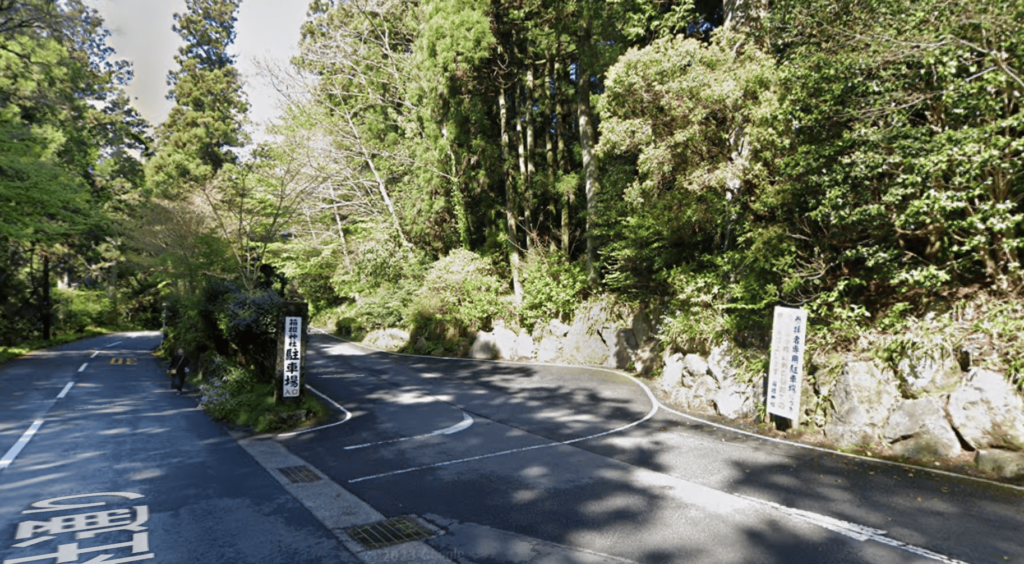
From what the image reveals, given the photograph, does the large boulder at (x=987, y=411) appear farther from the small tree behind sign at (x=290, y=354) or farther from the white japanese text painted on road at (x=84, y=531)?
the small tree behind sign at (x=290, y=354)

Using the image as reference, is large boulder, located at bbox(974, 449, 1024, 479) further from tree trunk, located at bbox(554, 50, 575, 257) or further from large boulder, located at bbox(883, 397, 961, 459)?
tree trunk, located at bbox(554, 50, 575, 257)

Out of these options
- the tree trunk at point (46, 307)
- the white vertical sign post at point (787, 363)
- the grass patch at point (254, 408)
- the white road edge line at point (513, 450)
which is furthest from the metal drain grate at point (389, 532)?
the tree trunk at point (46, 307)

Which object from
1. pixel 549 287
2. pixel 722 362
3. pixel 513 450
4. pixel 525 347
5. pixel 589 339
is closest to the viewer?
pixel 513 450

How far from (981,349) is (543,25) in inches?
506

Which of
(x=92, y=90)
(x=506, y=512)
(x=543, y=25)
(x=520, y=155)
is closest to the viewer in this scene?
(x=506, y=512)

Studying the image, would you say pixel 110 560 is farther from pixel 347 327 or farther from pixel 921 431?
pixel 347 327

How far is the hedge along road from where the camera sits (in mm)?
3961

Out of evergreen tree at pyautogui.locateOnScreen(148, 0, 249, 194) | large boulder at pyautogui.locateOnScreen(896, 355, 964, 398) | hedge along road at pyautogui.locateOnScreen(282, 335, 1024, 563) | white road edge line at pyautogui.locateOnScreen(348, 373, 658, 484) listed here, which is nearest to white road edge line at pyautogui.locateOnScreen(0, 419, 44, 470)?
hedge along road at pyautogui.locateOnScreen(282, 335, 1024, 563)

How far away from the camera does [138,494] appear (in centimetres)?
512

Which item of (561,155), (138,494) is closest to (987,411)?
(138,494)

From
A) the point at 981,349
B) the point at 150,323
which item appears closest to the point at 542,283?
the point at 981,349

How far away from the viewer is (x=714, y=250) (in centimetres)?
1035

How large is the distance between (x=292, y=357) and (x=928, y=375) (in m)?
9.43

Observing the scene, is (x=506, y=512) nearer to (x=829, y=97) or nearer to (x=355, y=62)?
(x=829, y=97)
